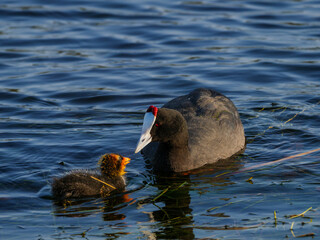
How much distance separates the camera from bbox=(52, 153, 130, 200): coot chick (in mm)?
5402

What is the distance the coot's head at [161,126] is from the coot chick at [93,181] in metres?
0.37

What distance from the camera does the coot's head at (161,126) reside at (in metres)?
5.95

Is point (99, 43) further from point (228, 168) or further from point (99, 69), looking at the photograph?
point (228, 168)

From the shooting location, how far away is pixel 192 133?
21.8 ft

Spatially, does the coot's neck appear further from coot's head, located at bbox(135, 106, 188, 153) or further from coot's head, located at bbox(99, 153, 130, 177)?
coot's head, located at bbox(99, 153, 130, 177)

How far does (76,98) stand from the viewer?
8.97 meters

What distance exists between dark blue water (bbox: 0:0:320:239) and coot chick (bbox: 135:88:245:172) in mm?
211

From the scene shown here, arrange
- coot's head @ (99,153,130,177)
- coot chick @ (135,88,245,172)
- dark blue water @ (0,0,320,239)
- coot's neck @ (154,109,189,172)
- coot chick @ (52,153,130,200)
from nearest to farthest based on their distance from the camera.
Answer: dark blue water @ (0,0,320,239), coot chick @ (52,153,130,200), coot's head @ (99,153,130,177), coot chick @ (135,88,245,172), coot's neck @ (154,109,189,172)

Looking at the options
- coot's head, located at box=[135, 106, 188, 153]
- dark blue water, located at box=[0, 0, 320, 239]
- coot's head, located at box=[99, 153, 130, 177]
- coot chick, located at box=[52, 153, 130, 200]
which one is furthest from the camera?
coot's head, located at box=[135, 106, 188, 153]

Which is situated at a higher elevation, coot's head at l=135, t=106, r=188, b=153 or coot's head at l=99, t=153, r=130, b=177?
coot's head at l=135, t=106, r=188, b=153

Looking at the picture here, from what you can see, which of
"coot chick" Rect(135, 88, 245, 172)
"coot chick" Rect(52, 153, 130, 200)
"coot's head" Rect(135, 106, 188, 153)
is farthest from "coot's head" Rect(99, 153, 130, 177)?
"coot's head" Rect(135, 106, 188, 153)

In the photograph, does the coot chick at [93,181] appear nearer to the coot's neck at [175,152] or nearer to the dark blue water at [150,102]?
the dark blue water at [150,102]

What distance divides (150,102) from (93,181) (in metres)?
3.35

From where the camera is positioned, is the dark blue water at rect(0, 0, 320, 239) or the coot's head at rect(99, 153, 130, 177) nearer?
the dark blue water at rect(0, 0, 320, 239)
